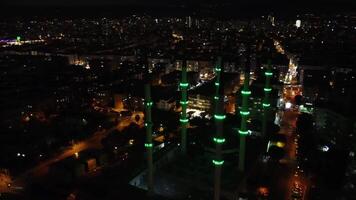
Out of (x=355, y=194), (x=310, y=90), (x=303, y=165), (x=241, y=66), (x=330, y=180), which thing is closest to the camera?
(x=355, y=194)

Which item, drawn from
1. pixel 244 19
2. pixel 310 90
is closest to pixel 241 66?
pixel 310 90

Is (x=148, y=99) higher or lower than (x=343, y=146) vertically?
higher

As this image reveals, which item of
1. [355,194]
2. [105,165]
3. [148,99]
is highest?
[148,99]

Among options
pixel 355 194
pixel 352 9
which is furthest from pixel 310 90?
pixel 352 9

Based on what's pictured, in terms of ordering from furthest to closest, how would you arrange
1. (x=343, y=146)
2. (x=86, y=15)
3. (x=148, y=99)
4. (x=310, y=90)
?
(x=86, y=15) → (x=310, y=90) → (x=343, y=146) → (x=148, y=99)

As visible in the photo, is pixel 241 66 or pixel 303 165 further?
pixel 241 66

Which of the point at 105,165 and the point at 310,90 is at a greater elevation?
the point at 310,90

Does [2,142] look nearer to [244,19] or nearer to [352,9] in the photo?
[244,19]

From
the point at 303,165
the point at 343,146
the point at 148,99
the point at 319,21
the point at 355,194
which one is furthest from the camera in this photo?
the point at 319,21

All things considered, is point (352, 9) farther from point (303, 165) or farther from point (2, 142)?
point (2, 142)
